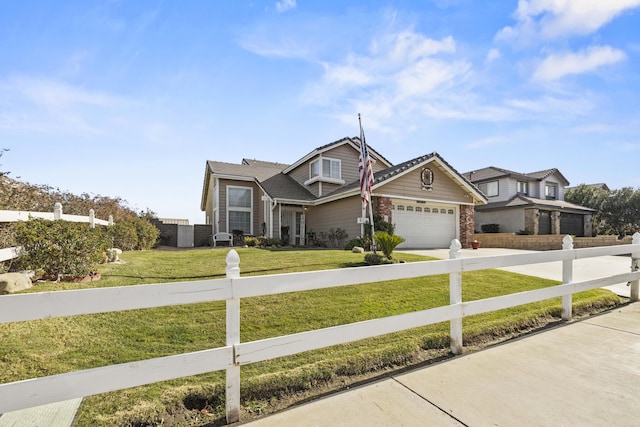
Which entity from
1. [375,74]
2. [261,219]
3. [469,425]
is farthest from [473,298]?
[261,219]

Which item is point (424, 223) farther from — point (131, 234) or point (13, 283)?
point (13, 283)

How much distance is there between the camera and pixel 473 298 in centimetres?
593

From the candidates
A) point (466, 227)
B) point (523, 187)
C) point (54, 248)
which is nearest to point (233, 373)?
point (54, 248)

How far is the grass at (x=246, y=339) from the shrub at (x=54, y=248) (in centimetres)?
55

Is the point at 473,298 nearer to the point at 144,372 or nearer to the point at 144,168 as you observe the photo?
the point at 144,372

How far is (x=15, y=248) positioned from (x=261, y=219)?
50.2 ft

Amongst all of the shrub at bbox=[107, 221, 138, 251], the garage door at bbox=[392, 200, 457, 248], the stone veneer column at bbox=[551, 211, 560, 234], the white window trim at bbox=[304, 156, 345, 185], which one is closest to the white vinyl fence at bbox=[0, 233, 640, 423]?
the shrub at bbox=[107, 221, 138, 251]

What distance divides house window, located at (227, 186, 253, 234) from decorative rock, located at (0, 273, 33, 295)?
15461 mm

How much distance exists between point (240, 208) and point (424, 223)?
11.5m

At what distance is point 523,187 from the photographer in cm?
2780

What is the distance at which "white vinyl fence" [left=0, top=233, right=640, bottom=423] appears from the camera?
192 centimetres

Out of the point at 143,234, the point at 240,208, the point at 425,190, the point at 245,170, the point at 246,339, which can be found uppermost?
the point at 245,170

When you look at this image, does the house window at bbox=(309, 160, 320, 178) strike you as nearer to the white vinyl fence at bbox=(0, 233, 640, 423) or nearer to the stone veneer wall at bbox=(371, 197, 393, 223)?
the stone veneer wall at bbox=(371, 197, 393, 223)

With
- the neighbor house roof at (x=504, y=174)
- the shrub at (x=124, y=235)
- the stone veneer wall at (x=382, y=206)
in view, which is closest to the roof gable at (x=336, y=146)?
the stone veneer wall at (x=382, y=206)
